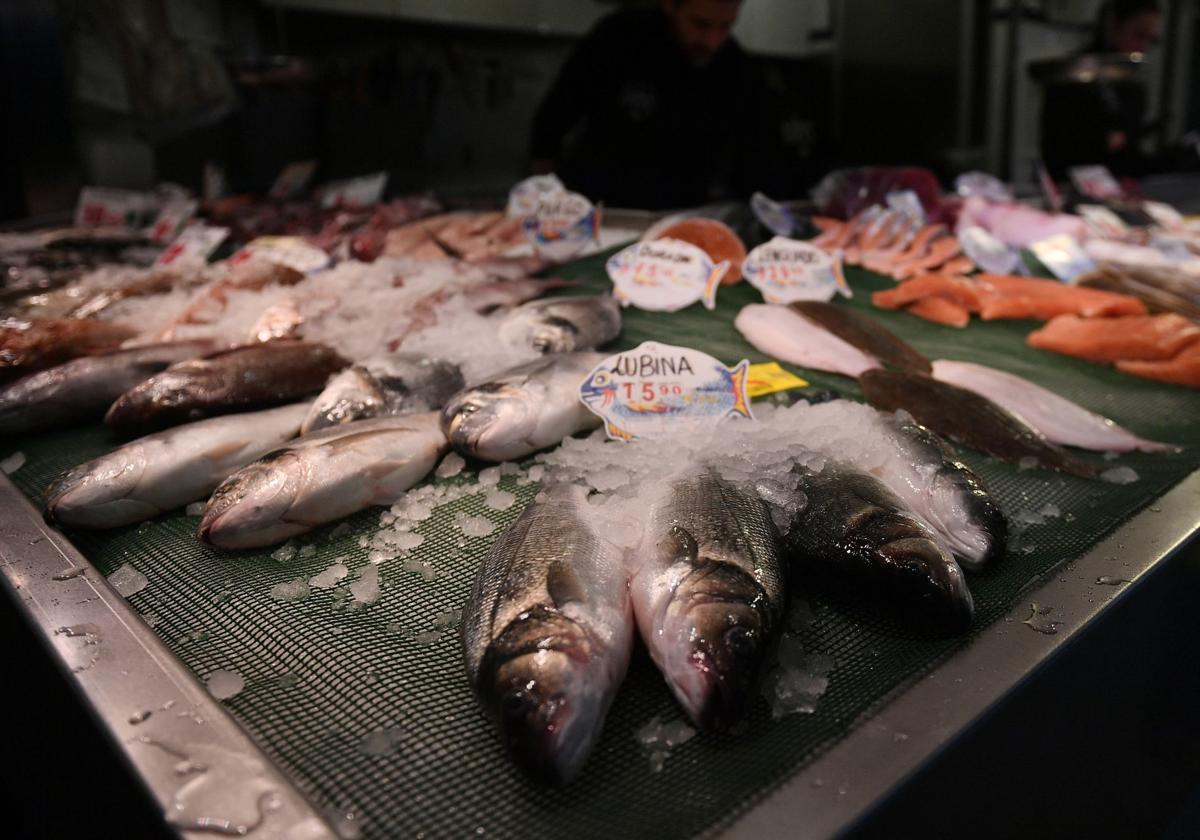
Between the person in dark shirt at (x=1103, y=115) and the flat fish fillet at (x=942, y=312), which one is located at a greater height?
the person in dark shirt at (x=1103, y=115)

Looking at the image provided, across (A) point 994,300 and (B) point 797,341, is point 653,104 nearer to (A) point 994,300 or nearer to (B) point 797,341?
(A) point 994,300

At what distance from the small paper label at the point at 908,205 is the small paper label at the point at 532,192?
76.7 inches

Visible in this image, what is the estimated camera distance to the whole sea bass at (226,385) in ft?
7.06

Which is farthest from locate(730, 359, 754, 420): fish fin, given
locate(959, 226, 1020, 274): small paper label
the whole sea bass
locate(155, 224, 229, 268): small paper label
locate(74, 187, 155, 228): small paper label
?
locate(74, 187, 155, 228): small paper label

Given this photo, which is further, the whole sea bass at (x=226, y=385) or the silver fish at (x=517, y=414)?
the whole sea bass at (x=226, y=385)

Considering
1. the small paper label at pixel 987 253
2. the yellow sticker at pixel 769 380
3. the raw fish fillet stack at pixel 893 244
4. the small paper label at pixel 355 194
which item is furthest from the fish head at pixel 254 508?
the small paper label at pixel 355 194

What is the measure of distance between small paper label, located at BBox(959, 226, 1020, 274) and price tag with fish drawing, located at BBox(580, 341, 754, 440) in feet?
8.20

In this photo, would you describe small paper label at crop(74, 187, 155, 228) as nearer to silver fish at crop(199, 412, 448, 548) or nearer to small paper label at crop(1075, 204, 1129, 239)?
silver fish at crop(199, 412, 448, 548)

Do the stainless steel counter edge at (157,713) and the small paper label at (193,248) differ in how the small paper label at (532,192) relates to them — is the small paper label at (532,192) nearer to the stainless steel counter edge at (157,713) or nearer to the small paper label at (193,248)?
the small paper label at (193,248)

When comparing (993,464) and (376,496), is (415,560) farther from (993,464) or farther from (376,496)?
(993,464)

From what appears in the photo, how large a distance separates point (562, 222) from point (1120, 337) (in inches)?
87.0

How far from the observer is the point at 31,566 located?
1.50 m

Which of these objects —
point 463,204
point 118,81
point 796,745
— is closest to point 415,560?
point 796,745

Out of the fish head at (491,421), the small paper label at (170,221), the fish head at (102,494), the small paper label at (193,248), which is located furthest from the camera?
the small paper label at (170,221)
